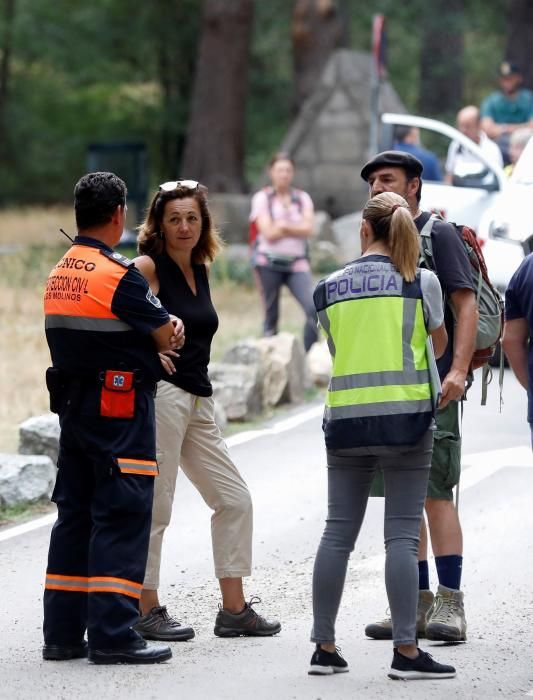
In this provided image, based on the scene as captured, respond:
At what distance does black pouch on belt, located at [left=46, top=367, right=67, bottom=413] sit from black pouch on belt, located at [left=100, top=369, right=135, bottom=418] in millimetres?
164

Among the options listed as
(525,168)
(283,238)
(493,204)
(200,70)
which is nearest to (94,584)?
(525,168)

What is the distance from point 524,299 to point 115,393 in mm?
1548

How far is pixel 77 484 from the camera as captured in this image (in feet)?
18.5

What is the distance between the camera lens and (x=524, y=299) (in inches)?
226

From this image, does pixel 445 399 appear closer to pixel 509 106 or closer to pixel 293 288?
pixel 293 288

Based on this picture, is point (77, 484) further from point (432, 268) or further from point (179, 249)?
point (432, 268)

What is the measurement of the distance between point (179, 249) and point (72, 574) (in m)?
1.30

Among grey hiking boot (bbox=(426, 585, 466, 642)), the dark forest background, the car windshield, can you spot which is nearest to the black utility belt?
grey hiking boot (bbox=(426, 585, 466, 642))

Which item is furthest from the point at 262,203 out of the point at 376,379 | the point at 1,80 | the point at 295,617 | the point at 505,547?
the point at 1,80

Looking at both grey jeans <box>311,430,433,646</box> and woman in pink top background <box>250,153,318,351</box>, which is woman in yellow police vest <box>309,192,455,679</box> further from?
woman in pink top background <box>250,153,318,351</box>

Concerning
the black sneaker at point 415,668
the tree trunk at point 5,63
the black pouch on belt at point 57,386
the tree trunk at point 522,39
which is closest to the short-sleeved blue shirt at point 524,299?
the black sneaker at point 415,668

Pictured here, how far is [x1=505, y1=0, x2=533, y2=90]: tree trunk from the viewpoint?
26.7 m

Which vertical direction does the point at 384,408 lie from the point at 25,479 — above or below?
above

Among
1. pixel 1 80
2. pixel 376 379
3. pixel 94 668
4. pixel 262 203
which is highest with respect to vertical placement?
pixel 1 80
